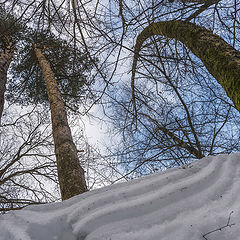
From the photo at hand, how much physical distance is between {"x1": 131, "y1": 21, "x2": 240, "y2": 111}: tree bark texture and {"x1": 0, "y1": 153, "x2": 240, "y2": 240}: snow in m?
0.66

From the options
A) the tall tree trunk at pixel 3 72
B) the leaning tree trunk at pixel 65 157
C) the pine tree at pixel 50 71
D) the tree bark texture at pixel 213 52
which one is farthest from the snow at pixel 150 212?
the tall tree trunk at pixel 3 72

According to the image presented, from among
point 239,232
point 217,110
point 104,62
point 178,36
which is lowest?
point 239,232

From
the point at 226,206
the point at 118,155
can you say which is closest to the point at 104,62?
the point at 118,155

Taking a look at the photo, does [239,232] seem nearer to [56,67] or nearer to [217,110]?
[217,110]

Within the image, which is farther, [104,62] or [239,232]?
[104,62]

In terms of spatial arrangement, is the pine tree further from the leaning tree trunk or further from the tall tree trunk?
the tall tree trunk

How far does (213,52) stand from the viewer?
1518 mm

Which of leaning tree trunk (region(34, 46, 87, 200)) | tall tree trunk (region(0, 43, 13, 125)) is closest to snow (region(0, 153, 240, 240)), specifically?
leaning tree trunk (region(34, 46, 87, 200))

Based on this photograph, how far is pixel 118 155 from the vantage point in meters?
2.49

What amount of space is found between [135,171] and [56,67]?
3.79 metres

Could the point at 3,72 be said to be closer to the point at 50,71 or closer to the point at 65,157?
the point at 50,71

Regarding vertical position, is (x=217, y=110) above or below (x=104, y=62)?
below

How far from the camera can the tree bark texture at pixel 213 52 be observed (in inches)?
52.8

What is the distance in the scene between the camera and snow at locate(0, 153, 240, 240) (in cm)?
65
